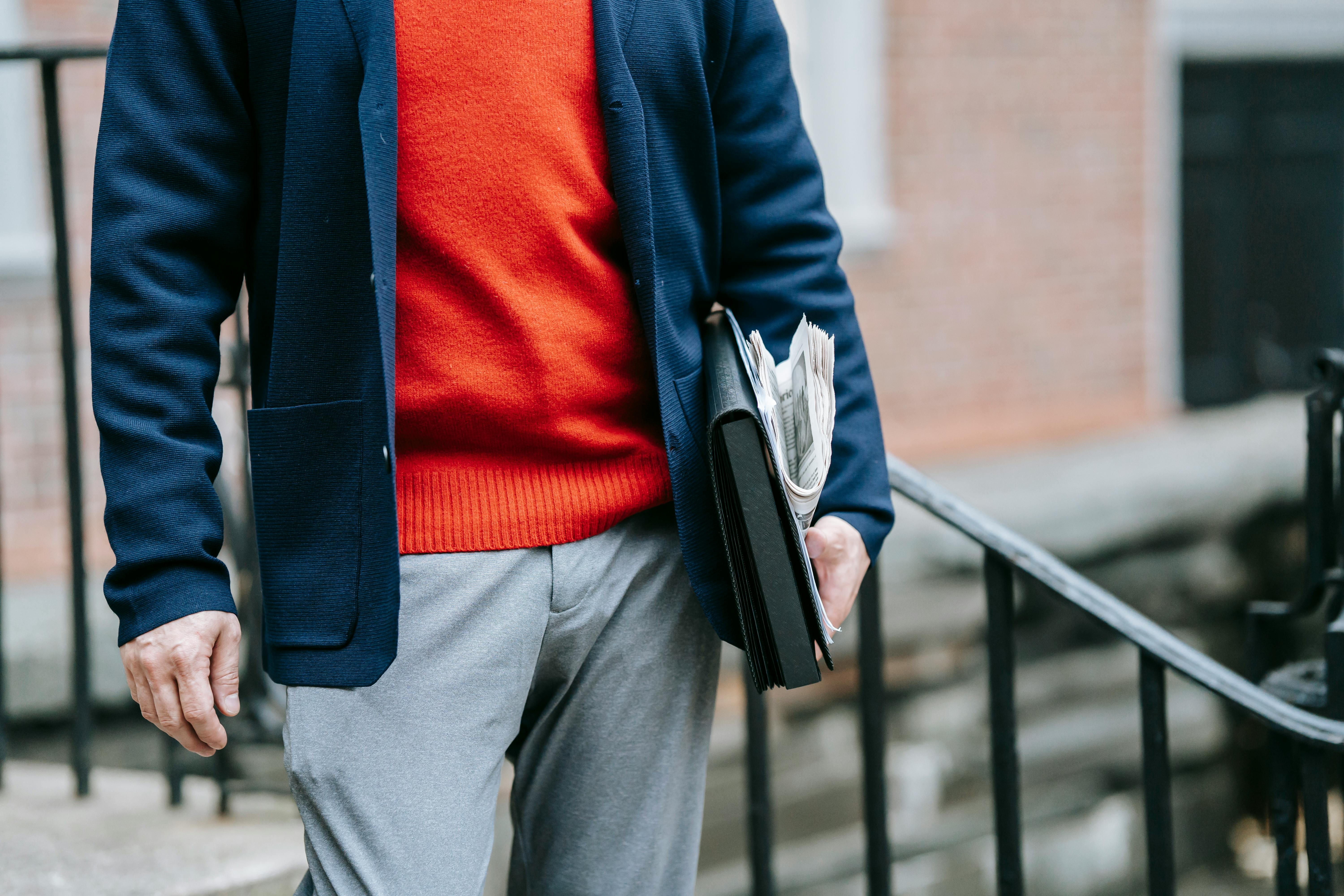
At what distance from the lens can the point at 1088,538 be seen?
482cm

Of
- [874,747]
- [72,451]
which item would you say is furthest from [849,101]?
[72,451]

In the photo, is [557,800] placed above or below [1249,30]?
below

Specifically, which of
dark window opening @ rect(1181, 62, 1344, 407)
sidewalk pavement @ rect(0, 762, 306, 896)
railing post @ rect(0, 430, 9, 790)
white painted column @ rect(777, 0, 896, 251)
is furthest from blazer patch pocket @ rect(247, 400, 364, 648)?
dark window opening @ rect(1181, 62, 1344, 407)

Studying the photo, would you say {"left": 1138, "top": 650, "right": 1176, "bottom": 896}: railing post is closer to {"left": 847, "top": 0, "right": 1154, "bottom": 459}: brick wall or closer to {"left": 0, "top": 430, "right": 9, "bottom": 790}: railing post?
{"left": 0, "top": 430, "right": 9, "bottom": 790}: railing post

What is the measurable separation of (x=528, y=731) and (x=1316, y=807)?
153cm

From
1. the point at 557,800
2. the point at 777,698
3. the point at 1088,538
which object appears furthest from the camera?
the point at 1088,538

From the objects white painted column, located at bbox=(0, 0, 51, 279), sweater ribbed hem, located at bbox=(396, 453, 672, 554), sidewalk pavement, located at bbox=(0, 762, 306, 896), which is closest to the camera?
sweater ribbed hem, located at bbox=(396, 453, 672, 554)

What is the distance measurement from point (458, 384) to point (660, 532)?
0.30 meters

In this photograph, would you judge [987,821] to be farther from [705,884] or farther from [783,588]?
[783,588]

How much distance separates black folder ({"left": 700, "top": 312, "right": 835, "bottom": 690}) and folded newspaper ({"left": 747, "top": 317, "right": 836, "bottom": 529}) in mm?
21

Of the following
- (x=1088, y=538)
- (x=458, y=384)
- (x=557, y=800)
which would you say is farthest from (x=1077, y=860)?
(x=458, y=384)

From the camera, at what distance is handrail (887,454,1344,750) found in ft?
6.78

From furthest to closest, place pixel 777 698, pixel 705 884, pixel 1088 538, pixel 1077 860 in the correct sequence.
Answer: pixel 1088 538 < pixel 1077 860 < pixel 777 698 < pixel 705 884

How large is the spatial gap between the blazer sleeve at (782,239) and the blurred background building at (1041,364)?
1.99 m
